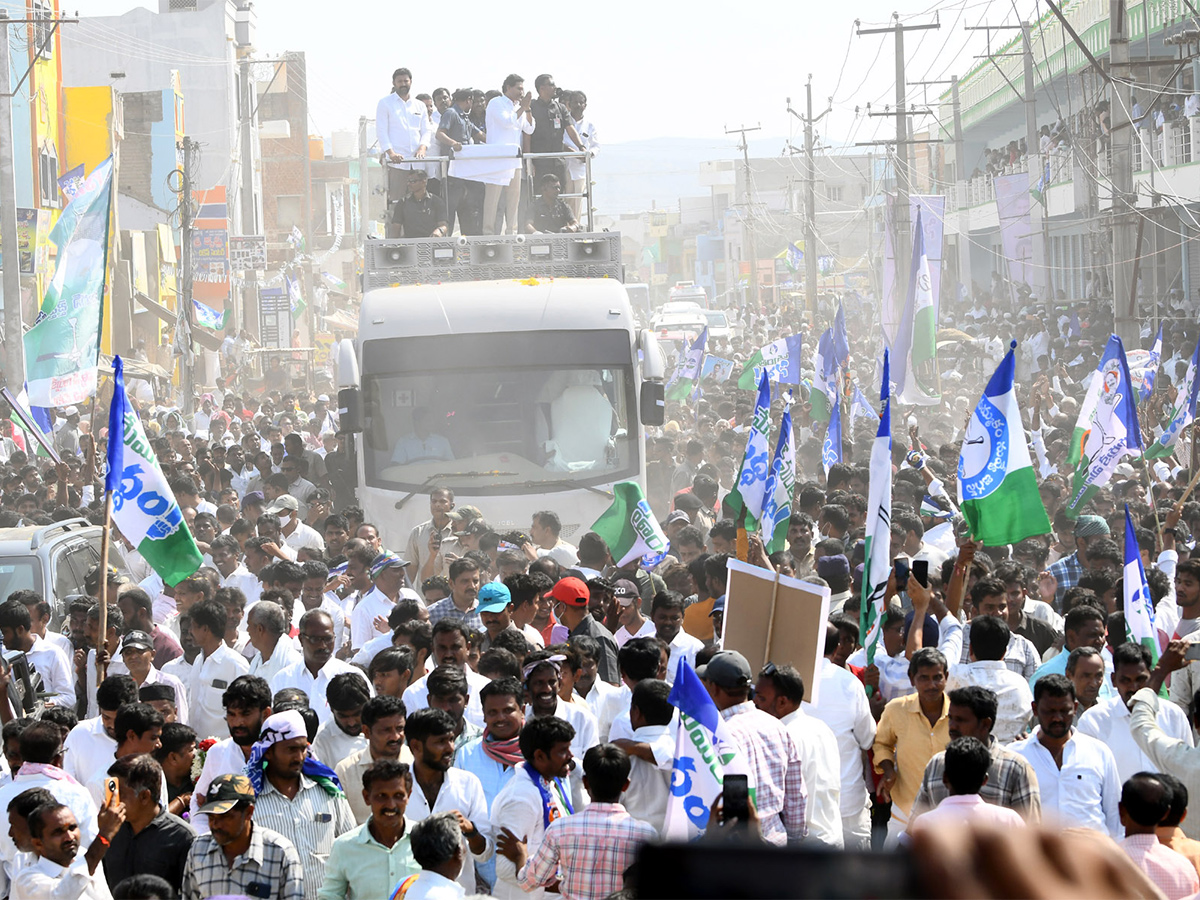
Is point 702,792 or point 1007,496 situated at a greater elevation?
point 1007,496

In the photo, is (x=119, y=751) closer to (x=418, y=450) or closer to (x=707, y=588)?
(x=707, y=588)

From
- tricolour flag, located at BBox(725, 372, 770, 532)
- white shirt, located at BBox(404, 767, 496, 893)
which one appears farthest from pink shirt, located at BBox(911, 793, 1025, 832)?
tricolour flag, located at BBox(725, 372, 770, 532)

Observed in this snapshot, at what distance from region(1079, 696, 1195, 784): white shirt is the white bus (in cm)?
648

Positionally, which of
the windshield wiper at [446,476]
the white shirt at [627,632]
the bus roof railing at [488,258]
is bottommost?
the white shirt at [627,632]

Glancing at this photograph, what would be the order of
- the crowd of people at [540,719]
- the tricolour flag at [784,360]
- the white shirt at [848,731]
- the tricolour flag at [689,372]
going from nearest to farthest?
the crowd of people at [540,719], the white shirt at [848,731], the tricolour flag at [784,360], the tricolour flag at [689,372]

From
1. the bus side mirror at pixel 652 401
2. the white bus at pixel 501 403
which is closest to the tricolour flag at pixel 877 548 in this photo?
the bus side mirror at pixel 652 401

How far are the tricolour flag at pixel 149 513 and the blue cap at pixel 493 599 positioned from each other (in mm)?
1648

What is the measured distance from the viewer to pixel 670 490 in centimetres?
1518

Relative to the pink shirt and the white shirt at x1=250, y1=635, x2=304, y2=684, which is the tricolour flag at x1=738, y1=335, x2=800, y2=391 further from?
the pink shirt

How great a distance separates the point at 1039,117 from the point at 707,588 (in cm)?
4558

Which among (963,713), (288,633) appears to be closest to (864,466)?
(288,633)

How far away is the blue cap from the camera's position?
712cm

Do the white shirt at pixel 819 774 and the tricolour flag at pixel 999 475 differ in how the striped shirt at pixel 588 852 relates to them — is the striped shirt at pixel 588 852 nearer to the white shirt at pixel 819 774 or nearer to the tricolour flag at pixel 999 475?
the white shirt at pixel 819 774

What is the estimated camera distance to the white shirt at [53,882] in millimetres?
4430
